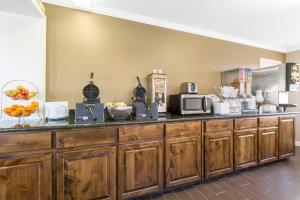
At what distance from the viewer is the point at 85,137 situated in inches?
65.4

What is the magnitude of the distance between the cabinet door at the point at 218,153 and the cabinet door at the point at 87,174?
1263 mm

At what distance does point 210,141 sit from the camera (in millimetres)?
2342

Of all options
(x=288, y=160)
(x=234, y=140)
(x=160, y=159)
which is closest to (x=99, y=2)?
(x=160, y=159)

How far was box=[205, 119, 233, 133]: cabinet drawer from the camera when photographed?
2.34 m

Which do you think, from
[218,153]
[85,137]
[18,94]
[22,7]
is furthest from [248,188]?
[22,7]

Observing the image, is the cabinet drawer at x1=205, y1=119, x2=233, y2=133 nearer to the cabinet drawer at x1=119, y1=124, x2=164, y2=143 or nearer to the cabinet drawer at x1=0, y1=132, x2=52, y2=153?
the cabinet drawer at x1=119, y1=124, x2=164, y2=143

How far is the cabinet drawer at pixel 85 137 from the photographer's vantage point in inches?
62.1

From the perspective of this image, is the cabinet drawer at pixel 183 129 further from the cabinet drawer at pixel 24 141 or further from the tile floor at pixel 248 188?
the cabinet drawer at pixel 24 141

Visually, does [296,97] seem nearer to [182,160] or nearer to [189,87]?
[189,87]

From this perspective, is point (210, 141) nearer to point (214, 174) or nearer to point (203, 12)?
point (214, 174)

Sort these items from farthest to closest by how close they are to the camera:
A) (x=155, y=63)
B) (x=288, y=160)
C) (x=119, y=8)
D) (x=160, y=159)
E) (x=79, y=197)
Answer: (x=288, y=160), (x=155, y=63), (x=119, y=8), (x=160, y=159), (x=79, y=197)

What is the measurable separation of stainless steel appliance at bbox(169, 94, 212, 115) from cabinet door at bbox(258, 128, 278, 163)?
983 mm

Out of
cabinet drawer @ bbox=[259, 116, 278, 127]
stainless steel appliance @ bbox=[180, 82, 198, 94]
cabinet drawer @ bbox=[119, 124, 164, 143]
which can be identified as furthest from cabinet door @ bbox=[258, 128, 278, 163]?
cabinet drawer @ bbox=[119, 124, 164, 143]

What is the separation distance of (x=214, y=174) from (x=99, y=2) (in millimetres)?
2775
